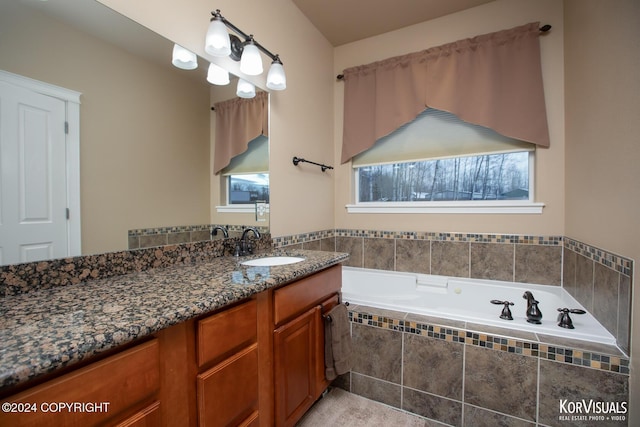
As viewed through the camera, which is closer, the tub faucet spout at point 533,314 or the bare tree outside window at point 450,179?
the tub faucet spout at point 533,314

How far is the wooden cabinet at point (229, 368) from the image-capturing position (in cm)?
90

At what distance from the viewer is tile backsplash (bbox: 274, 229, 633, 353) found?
136 centimetres

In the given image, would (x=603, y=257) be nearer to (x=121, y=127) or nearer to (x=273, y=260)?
(x=273, y=260)

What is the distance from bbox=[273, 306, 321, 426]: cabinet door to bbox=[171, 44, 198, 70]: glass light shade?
4.53ft

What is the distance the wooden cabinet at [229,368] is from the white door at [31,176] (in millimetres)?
635

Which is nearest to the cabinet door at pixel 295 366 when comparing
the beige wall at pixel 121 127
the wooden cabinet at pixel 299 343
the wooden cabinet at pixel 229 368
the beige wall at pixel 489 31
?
the wooden cabinet at pixel 299 343

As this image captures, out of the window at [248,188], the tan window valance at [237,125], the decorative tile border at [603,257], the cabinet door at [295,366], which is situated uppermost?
the tan window valance at [237,125]

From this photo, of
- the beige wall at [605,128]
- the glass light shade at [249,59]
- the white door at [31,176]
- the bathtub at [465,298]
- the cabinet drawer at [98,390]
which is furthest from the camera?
the glass light shade at [249,59]

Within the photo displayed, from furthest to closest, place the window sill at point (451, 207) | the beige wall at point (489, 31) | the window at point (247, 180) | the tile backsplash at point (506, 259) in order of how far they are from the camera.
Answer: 1. the window sill at point (451, 207)
2. the beige wall at point (489, 31)
3. the window at point (247, 180)
4. the tile backsplash at point (506, 259)

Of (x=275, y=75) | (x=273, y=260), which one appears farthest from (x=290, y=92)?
(x=273, y=260)

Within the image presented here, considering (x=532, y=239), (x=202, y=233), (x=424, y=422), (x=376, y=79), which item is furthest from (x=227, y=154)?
(x=532, y=239)

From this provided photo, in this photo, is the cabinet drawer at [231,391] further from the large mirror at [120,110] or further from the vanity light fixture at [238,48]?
the vanity light fixture at [238,48]

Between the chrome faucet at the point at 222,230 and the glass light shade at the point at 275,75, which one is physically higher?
the glass light shade at the point at 275,75

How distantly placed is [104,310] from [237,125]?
4.24 feet
